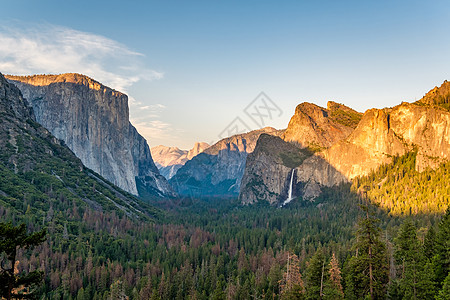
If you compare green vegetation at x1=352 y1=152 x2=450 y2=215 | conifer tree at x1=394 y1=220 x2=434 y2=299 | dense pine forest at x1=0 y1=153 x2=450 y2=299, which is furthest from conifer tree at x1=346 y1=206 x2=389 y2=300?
green vegetation at x1=352 y1=152 x2=450 y2=215

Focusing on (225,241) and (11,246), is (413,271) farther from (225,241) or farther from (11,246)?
(225,241)

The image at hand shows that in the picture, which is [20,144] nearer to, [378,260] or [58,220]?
[58,220]

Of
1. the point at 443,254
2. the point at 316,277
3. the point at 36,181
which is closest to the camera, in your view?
the point at 316,277

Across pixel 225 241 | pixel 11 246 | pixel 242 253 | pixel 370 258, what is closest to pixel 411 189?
pixel 225 241

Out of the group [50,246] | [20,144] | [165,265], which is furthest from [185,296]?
[20,144]

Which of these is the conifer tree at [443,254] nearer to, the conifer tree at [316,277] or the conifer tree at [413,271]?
the conifer tree at [413,271]

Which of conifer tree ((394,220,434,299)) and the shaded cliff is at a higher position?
the shaded cliff

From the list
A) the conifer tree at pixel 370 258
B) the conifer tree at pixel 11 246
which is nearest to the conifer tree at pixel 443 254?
the conifer tree at pixel 370 258

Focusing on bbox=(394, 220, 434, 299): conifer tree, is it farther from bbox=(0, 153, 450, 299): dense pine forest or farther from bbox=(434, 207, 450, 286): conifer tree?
bbox=(434, 207, 450, 286): conifer tree
